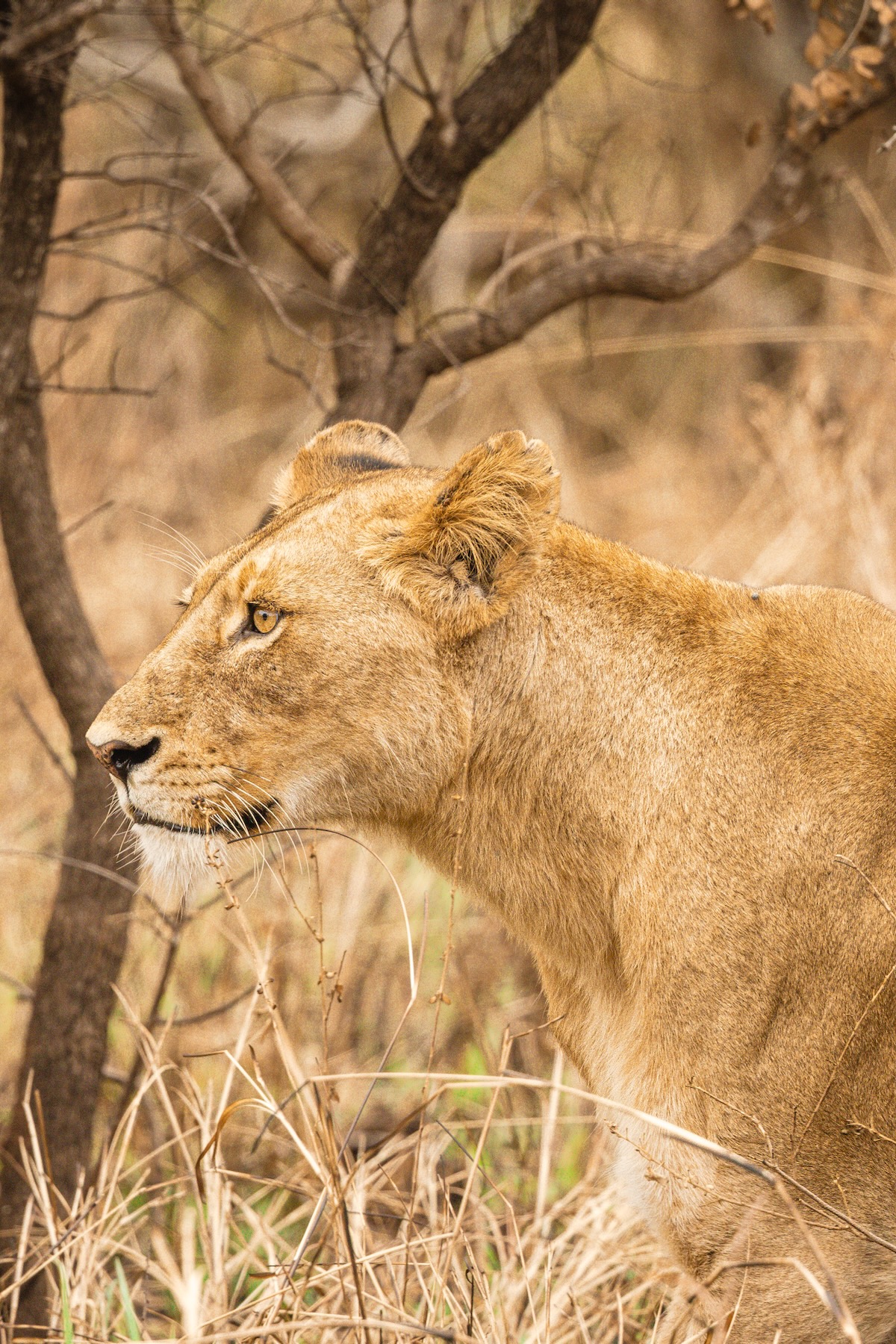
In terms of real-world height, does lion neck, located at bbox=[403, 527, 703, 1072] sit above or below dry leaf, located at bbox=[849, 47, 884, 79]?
below

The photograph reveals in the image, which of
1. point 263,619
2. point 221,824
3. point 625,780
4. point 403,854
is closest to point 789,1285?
point 625,780

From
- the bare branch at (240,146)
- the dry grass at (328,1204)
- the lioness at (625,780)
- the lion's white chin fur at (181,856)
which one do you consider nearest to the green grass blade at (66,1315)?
the dry grass at (328,1204)

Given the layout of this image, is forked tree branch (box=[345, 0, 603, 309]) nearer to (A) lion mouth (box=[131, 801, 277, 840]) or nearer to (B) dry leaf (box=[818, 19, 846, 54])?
(B) dry leaf (box=[818, 19, 846, 54])

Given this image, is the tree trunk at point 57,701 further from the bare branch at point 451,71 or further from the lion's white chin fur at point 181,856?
the bare branch at point 451,71

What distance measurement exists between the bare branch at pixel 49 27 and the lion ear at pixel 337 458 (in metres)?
1.15

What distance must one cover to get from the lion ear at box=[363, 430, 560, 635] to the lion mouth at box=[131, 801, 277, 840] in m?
0.59

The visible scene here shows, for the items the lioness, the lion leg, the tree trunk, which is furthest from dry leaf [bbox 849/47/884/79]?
the lion leg

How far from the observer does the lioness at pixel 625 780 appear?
280 centimetres

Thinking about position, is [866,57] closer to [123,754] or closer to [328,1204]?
[123,754]

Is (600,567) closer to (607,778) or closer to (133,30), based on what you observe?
(607,778)

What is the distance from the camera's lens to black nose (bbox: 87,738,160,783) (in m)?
2.99

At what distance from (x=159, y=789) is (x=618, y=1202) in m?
2.04

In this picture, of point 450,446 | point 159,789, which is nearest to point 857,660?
point 159,789

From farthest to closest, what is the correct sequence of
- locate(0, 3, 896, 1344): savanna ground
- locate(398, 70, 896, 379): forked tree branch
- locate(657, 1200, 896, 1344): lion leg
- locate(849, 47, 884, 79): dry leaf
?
locate(398, 70, 896, 379): forked tree branch
locate(849, 47, 884, 79): dry leaf
locate(0, 3, 896, 1344): savanna ground
locate(657, 1200, 896, 1344): lion leg
